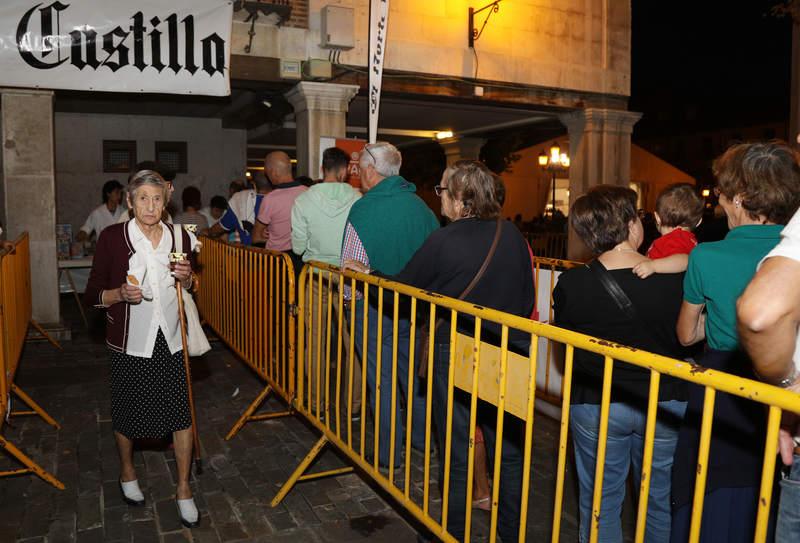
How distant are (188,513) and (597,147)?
10.9m

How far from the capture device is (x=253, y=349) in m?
6.37

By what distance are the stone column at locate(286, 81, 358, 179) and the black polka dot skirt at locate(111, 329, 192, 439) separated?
22.0 feet

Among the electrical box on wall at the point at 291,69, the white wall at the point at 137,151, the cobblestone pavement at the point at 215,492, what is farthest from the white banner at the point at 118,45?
the white wall at the point at 137,151

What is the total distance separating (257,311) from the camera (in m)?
6.16

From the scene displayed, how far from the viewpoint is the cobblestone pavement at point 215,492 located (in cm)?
401

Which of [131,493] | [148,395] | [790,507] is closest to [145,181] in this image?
[148,395]

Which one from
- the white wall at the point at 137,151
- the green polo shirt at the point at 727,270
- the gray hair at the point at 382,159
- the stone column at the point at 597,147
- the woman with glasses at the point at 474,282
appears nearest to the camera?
the green polo shirt at the point at 727,270

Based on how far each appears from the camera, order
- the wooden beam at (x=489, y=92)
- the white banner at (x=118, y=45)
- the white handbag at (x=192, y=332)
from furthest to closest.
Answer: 1. the wooden beam at (x=489, y=92)
2. the white banner at (x=118, y=45)
3. the white handbag at (x=192, y=332)

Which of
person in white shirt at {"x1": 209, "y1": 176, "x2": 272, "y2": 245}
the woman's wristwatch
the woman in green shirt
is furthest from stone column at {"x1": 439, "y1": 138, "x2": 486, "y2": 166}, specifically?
the woman's wristwatch

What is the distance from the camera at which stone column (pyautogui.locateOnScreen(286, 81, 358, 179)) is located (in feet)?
34.6

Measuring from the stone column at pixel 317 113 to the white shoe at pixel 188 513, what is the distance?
23.2ft

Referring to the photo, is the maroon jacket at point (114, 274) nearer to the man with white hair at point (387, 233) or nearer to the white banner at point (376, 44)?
the man with white hair at point (387, 233)

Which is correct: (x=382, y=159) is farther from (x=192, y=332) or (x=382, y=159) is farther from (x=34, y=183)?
(x=34, y=183)

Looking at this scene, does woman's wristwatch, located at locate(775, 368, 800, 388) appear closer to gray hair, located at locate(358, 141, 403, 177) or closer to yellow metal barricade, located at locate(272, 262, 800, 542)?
yellow metal barricade, located at locate(272, 262, 800, 542)
